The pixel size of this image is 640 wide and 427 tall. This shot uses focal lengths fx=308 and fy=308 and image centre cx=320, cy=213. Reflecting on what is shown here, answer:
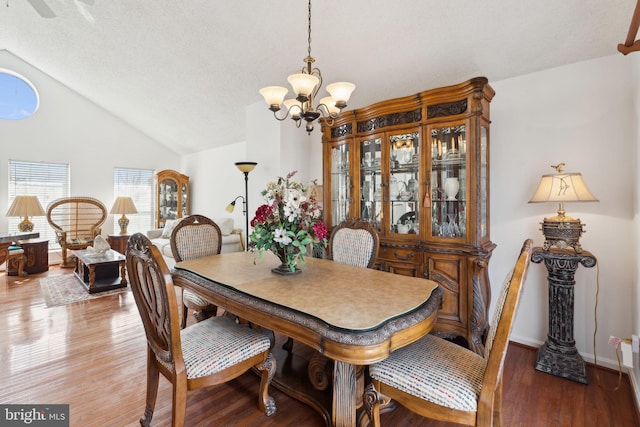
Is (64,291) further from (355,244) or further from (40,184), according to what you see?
(355,244)

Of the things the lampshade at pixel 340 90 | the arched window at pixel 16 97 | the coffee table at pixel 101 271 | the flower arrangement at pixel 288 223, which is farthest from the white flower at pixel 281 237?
the arched window at pixel 16 97

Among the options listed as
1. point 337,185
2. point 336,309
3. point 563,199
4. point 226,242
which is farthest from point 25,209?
point 563,199

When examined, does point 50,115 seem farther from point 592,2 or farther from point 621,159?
point 621,159

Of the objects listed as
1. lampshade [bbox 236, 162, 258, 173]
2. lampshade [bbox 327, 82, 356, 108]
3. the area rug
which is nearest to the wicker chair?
the area rug

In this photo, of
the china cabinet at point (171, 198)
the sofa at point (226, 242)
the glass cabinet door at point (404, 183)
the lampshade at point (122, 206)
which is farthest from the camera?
the china cabinet at point (171, 198)

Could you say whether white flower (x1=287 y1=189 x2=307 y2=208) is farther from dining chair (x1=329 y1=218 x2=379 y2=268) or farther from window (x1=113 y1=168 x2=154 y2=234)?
window (x1=113 y1=168 x2=154 y2=234)

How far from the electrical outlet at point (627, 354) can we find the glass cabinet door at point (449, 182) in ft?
3.84

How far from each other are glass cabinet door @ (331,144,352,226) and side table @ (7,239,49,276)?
16.9 ft

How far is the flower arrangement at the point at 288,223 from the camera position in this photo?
1824mm

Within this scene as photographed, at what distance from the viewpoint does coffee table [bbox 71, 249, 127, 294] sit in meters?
4.10

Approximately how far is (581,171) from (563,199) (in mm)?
424

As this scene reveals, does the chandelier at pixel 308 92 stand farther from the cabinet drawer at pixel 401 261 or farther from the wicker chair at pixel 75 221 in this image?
the wicker chair at pixel 75 221

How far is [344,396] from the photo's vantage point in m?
1.43

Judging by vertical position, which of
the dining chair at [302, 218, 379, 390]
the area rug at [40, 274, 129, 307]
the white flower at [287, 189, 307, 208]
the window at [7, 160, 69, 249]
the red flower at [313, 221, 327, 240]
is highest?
the window at [7, 160, 69, 249]
